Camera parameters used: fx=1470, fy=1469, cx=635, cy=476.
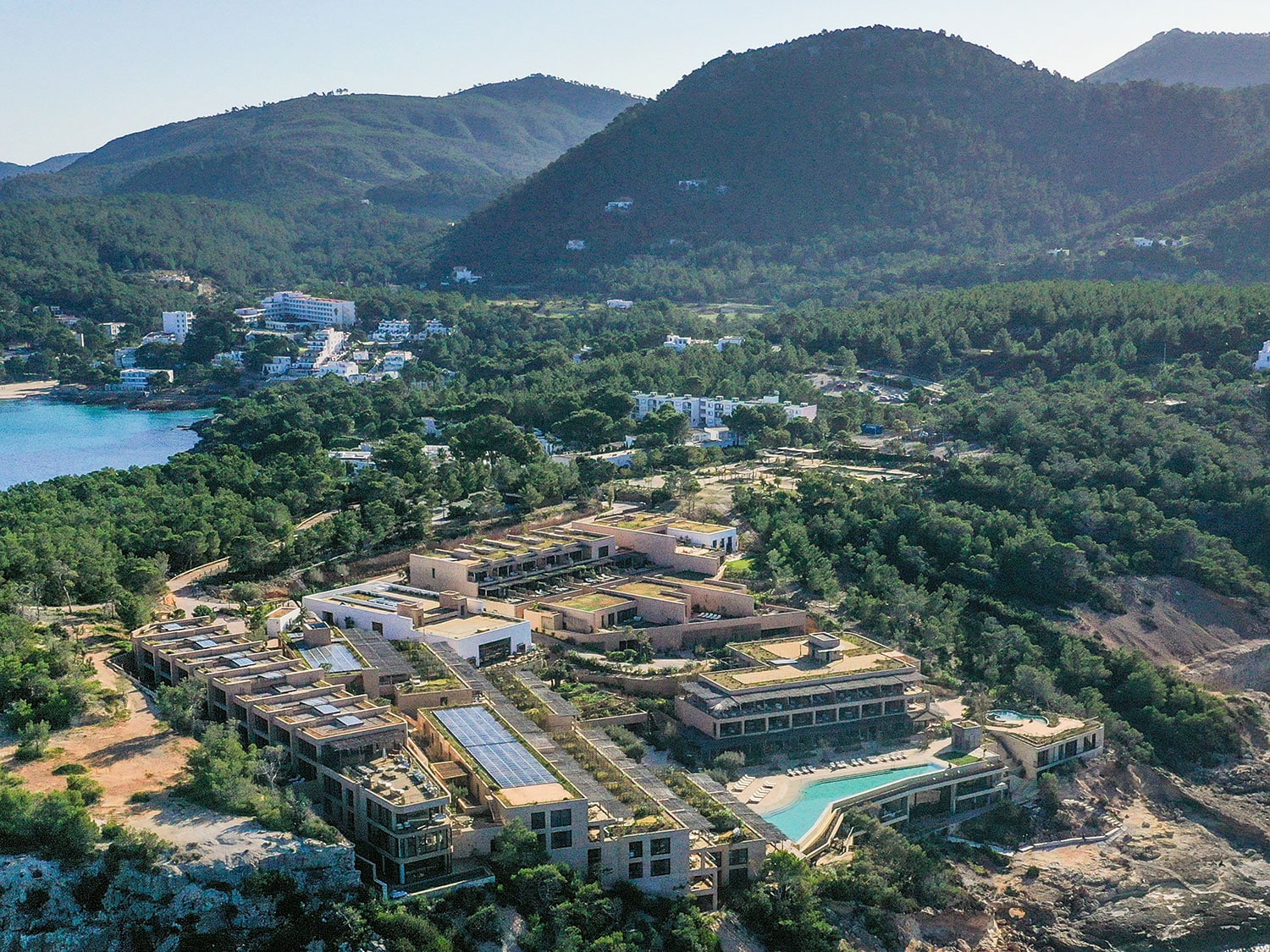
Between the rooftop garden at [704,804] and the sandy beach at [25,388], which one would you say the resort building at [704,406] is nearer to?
the rooftop garden at [704,804]

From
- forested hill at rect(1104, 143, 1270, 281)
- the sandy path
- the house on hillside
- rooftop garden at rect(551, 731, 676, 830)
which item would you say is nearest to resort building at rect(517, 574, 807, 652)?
rooftop garden at rect(551, 731, 676, 830)

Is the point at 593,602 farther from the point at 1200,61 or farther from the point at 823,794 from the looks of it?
the point at 1200,61

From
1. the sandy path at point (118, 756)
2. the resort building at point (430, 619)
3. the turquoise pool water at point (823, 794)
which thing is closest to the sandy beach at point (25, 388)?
the resort building at point (430, 619)

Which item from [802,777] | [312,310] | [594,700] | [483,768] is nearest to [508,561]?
[594,700]

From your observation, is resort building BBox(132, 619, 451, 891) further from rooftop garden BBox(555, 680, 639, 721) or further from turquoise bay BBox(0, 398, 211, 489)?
turquoise bay BBox(0, 398, 211, 489)

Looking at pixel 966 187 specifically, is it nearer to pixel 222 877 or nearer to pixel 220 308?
→ pixel 220 308
